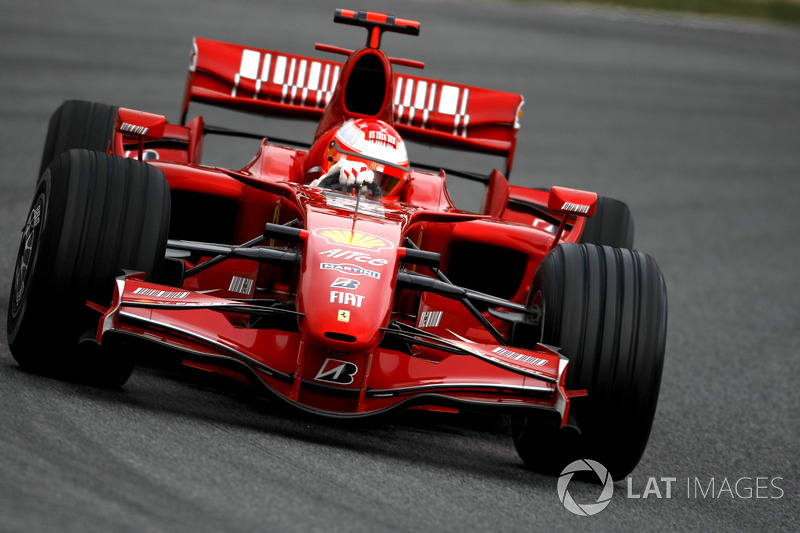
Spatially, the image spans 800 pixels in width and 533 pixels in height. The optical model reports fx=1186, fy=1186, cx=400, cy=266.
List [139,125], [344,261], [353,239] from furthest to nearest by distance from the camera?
[139,125], [353,239], [344,261]

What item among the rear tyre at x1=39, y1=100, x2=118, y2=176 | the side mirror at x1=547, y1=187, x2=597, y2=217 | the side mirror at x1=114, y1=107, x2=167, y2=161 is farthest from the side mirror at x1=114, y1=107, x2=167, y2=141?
the side mirror at x1=547, y1=187, x2=597, y2=217

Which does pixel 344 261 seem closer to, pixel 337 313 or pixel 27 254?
pixel 337 313

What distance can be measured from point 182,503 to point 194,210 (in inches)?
131

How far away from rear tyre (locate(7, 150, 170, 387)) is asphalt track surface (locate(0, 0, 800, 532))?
17 cm

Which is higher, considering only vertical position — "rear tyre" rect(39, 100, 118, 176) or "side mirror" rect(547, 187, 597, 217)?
"side mirror" rect(547, 187, 597, 217)

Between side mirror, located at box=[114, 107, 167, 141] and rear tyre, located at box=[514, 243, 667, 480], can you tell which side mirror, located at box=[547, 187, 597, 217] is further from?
side mirror, located at box=[114, 107, 167, 141]

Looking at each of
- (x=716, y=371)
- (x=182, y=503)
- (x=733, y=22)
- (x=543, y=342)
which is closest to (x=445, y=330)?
(x=543, y=342)

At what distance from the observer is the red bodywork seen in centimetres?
502

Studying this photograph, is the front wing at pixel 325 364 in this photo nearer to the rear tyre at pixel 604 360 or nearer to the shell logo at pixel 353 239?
the rear tyre at pixel 604 360

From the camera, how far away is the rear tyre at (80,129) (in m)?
7.87

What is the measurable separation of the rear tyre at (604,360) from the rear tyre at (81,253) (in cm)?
186

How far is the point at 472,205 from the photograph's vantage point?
1455cm

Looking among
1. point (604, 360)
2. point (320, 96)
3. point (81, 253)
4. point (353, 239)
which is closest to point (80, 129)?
point (320, 96)

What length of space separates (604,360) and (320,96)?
403cm
